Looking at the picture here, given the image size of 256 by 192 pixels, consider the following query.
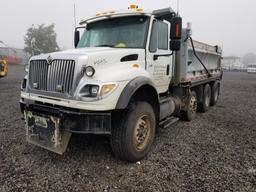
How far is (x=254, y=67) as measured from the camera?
44812 mm

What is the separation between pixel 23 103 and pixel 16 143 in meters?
1.04

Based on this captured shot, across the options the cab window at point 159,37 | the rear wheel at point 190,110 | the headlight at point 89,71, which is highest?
the cab window at point 159,37

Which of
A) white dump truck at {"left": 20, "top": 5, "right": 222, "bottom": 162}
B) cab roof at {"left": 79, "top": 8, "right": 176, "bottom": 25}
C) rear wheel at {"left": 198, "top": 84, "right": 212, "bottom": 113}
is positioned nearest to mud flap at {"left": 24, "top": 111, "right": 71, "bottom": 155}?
white dump truck at {"left": 20, "top": 5, "right": 222, "bottom": 162}

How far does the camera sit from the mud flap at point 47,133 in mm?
2885

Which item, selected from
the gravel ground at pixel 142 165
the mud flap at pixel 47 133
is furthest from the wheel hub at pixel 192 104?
the mud flap at pixel 47 133

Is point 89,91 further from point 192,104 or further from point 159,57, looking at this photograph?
point 192,104

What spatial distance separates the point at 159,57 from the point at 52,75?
2185mm

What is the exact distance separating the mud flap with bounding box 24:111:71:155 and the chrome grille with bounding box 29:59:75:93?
44 centimetres

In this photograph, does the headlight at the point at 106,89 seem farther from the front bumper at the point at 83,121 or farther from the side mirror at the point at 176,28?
the side mirror at the point at 176,28

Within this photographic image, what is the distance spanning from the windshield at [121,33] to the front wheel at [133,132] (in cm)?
119

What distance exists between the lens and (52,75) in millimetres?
2996

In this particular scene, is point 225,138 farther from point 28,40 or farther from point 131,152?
point 28,40

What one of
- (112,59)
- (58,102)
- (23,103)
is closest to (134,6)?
(112,59)

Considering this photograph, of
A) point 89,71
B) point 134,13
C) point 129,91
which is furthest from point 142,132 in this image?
point 134,13
